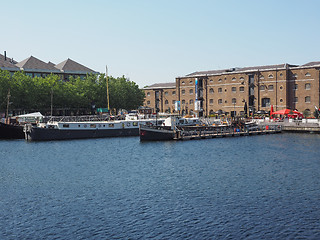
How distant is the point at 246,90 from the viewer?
127312mm

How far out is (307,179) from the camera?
39.8 metres

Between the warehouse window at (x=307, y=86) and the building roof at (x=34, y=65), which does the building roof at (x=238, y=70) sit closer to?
the warehouse window at (x=307, y=86)

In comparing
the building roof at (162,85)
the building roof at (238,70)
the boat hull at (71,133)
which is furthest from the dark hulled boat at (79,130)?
the building roof at (162,85)

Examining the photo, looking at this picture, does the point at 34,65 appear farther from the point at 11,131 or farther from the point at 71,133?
the point at 71,133

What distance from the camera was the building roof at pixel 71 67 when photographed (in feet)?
481

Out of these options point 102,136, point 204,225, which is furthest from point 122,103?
point 204,225

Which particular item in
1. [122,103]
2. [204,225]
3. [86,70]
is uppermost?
[86,70]

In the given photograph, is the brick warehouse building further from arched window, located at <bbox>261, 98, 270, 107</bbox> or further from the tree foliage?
the tree foliage

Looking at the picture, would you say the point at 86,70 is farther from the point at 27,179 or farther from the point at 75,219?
the point at 75,219

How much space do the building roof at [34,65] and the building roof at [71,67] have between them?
4148 millimetres

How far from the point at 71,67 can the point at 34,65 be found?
14.5 meters

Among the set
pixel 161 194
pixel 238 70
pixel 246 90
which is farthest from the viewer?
pixel 238 70

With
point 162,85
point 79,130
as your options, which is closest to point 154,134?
point 79,130

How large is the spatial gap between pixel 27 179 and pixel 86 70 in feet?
373
